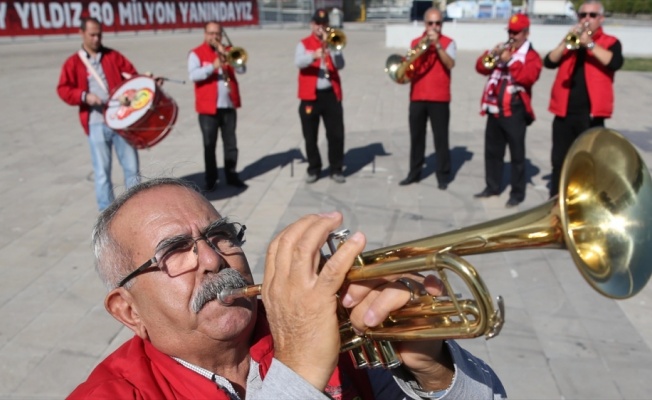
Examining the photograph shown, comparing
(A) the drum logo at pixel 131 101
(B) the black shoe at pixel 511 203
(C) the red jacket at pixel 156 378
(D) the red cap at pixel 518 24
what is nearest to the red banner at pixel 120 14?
(A) the drum logo at pixel 131 101

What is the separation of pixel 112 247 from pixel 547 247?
1.20 m

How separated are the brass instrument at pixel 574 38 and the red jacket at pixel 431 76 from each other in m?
1.35

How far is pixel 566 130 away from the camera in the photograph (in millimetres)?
6250

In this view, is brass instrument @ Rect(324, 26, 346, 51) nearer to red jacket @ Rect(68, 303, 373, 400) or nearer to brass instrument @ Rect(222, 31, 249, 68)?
brass instrument @ Rect(222, 31, 249, 68)

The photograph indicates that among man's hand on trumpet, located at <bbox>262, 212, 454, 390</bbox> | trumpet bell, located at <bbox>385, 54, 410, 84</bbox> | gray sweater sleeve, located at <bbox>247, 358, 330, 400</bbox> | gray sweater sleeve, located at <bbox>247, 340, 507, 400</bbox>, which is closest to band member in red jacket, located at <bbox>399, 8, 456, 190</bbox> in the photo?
trumpet bell, located at <bbox>385, 54, 410, 84</bbox>

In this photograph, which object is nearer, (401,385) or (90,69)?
(401,385)

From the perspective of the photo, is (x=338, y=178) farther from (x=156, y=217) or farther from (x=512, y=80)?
(x=156, y=217)

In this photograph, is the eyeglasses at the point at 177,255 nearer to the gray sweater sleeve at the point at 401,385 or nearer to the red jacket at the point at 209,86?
the gray sweater sleeve at the point at 401,385

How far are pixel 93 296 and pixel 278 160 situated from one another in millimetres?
4078

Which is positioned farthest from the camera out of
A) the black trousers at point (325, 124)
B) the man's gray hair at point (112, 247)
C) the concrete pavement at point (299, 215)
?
the black trousers at point (325, 124)

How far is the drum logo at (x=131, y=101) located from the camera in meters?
5.94

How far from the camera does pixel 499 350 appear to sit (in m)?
4.07

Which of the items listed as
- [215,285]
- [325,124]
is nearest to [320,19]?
[325,124]

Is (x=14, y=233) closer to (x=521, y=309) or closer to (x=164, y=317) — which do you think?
(x=521, y=309)
